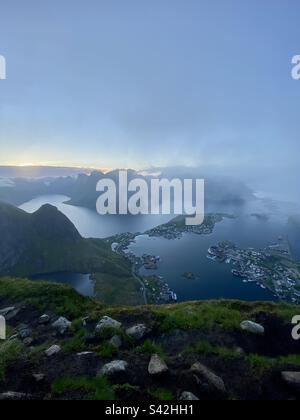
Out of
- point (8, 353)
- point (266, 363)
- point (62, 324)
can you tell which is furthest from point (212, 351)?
point (8, 353)

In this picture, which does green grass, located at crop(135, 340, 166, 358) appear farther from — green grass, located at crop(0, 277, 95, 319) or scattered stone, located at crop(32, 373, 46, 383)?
green grass, located at crop(0, 277, 95, 319)

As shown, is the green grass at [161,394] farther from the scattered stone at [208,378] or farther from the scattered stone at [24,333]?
the scattered stone at [24,333]

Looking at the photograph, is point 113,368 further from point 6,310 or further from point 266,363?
point 6,310

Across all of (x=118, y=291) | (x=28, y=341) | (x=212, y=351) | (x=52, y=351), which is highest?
(x=212, y=351)

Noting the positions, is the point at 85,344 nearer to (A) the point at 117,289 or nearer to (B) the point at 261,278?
(A) the point at 117,289

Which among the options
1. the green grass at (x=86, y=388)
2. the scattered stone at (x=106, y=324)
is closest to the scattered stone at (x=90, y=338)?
the scattered stone at (x=106, y=324)

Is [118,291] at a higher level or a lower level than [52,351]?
lower
